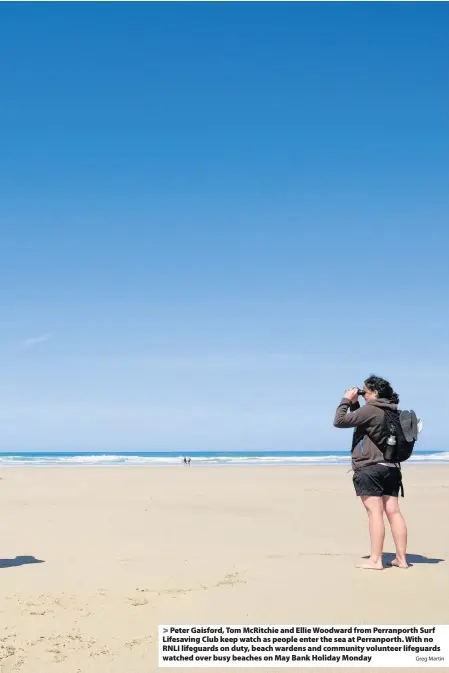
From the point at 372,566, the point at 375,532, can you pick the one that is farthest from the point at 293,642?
the point at 375,532

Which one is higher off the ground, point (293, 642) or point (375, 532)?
point (375, 532)

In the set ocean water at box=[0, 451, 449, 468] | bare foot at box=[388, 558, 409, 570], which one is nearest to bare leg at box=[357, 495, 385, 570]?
bare foot at box=[388, 558, 409, 570]

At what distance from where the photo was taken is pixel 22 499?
16.6 m

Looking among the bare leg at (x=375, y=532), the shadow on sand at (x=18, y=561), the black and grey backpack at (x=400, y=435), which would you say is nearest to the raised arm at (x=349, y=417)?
the black and grey backpack at (x=400, y=435)

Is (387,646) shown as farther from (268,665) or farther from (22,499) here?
(22,499)

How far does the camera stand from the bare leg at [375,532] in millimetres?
6527

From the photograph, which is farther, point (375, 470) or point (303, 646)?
point (375, 470)

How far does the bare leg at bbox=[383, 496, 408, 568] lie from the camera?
667cm

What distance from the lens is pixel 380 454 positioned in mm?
6766

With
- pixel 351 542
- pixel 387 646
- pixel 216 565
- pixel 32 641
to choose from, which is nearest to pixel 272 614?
pixel 387 646

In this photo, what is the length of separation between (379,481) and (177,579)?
7.80 feet

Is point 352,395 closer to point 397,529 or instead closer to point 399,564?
point 397,529

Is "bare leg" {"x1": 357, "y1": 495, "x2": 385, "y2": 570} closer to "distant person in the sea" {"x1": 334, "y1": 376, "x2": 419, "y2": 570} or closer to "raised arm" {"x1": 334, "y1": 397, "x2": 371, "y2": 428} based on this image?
"distant person in the sea" {"x1": 334, "y1": 376, "x2": 419, "y2": 570}

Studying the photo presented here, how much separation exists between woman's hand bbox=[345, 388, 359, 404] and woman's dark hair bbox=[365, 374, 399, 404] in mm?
196
